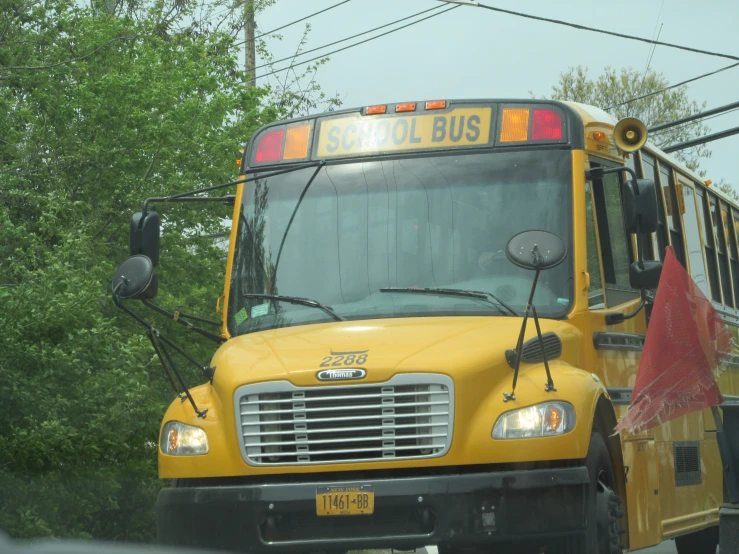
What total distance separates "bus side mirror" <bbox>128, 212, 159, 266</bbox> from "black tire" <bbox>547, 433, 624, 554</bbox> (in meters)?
2.88

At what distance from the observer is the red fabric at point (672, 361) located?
24.2 feet

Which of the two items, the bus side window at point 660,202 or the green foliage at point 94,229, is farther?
the green foliage at point 94,229

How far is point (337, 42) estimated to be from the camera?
24625 mm

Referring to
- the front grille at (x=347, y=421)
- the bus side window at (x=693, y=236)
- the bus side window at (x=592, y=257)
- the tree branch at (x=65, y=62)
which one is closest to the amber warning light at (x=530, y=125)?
the bus side window at (x=592, y=257)

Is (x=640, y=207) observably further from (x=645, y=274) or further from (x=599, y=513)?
(x=599, y=513)

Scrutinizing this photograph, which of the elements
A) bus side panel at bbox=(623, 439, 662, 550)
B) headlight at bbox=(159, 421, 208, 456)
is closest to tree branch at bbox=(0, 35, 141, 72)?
headlight at bbox=(159, 421, 208, 456)

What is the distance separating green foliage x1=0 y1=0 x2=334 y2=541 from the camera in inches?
388

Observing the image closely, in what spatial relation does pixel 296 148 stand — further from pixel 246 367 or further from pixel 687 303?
pixel 687 303

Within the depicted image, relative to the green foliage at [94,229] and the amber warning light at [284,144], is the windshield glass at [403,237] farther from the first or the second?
the green foliage at [94,229]

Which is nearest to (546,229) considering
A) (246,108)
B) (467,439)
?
(467,439)

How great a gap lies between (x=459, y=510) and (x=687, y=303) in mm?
2181

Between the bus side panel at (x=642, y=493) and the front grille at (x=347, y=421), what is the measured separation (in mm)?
1598

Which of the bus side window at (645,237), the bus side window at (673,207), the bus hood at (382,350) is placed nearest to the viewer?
the bus hood at (382,350)

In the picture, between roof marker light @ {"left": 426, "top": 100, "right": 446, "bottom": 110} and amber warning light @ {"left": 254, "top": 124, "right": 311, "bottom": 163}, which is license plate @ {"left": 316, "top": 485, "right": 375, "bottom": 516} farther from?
roof marker light @ {"left": 426, "top": 100, "right": 446, "bottom": 110}
